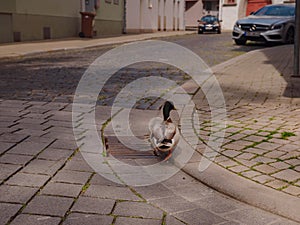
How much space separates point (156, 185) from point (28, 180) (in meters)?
0.95

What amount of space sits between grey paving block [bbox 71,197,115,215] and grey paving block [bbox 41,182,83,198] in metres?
0.12

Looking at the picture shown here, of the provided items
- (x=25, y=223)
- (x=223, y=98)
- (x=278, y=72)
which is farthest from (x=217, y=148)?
(x=278, y=72)

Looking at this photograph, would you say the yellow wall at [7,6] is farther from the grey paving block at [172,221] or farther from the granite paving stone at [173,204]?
the grey paving block at [172,221]

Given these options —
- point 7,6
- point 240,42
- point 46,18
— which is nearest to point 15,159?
point 240,42

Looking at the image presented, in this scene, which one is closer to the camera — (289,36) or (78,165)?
(78,165)

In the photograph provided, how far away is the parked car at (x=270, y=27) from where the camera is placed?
15.3 metres

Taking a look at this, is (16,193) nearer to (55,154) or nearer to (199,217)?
(55,154)

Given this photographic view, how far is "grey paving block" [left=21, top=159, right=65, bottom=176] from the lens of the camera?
3.28 metres

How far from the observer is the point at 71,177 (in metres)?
3.20

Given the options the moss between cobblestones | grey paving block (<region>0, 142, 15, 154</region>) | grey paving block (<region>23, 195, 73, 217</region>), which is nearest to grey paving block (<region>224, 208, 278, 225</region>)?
grey paving block (<region>23, 195, 73, 217</region>)

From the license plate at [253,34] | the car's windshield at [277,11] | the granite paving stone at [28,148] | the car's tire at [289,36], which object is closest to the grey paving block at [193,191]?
the granite paving stone at [28,148]

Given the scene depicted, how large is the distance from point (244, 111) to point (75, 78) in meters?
4.17

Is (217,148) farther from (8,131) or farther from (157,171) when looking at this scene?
(8,131)

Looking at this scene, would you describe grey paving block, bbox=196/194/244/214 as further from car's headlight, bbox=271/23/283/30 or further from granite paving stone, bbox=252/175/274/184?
car's headlight, bbox=271/23/283/30
